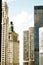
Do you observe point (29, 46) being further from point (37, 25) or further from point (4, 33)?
point (4, 33)

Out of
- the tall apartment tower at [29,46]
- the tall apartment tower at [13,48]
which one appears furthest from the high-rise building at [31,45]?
the tall apartment tower at [13,48]

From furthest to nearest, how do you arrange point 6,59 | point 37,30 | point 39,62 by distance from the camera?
point 37,30 < point 39,62 < point 6,59

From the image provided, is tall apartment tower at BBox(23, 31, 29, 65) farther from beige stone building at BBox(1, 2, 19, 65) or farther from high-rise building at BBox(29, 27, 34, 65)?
beige stone building at BBox(1, 2, 19, 65)

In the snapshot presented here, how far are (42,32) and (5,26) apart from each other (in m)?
1.08

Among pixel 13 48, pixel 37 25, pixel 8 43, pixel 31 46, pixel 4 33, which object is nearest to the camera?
pixel 4 33

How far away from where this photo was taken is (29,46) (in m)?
6.63

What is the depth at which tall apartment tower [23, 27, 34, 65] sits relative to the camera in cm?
630

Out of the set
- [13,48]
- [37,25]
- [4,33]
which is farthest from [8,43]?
[37,25]

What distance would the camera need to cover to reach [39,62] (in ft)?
20.4

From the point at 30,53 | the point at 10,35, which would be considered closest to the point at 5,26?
the point at 10,35

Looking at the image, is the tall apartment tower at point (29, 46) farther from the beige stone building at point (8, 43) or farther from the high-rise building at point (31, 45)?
the beige stone building at point (8, 43)

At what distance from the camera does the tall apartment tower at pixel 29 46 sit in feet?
20.7

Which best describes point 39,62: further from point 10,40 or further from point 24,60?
point 10,40

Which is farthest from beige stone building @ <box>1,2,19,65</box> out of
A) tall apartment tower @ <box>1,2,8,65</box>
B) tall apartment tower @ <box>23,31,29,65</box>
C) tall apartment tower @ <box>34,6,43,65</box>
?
tall apartment tower @ <box>34,6,43,65</box>
